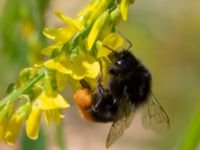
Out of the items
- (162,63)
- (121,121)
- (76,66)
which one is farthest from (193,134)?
(162,63)

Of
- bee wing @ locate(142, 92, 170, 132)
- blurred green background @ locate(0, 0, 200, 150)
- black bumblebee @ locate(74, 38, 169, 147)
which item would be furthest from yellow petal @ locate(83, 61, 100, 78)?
blurred green background @ locate(0, 0, 200, 150)

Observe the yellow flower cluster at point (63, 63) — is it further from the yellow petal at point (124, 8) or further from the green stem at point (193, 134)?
the green stem at point (193, 134)

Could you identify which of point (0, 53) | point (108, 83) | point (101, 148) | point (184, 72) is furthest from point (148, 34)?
point (108, 83)

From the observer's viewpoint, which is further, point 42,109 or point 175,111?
point 175,111

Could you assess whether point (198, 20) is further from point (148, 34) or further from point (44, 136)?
point (44, 136)

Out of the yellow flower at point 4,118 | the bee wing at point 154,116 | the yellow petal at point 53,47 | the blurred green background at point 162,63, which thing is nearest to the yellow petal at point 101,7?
the yellow petal at point 53,47

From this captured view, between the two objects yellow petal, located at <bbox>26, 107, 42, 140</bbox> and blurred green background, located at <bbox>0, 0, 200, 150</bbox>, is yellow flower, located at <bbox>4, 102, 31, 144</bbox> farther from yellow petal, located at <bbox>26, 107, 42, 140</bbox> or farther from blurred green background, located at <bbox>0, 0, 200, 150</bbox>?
blurred green background, located at <bbox>0, 0, 200, 150</bbox>

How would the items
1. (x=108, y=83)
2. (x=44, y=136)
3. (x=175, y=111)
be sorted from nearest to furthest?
(x=108, y=83), (x=44, y=136), (x=175, y=111)

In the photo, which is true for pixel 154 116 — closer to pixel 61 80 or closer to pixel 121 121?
pixel 121 121
